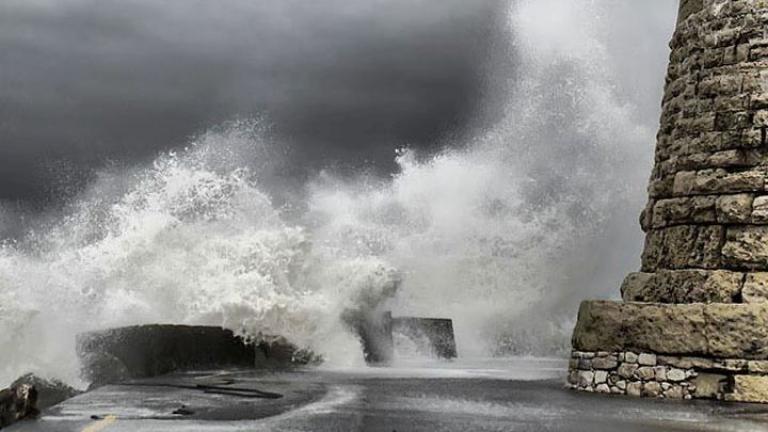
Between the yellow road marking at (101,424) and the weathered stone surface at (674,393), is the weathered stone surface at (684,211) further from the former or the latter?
the yellow road marking at (101,424)

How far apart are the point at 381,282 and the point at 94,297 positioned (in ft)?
16.9

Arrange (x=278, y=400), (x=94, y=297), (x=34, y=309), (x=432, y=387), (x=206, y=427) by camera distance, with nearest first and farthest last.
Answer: (x=206, y=427), (x=278, y=400), (x=432, y=387), (x=34, y=309), (x=94, y=297)

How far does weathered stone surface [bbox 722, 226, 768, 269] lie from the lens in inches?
456

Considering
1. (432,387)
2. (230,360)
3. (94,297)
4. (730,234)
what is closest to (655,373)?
(730,234)

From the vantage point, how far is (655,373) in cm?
1155

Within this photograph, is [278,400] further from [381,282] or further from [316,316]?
[381,282]

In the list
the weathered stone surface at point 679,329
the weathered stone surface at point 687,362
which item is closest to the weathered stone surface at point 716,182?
the weathered stone surface at point 679,329

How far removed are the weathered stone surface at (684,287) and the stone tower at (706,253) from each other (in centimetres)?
1

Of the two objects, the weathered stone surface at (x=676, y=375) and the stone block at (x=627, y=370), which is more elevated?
the stone block at (x=627, y=370)

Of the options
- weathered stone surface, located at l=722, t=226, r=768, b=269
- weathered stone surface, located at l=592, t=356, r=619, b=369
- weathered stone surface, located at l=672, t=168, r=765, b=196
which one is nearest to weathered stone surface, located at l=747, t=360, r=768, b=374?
weathered stone surface, located at l=722, t=226, r=768, b=269

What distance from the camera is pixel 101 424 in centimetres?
844

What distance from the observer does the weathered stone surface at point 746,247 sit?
11594 mm

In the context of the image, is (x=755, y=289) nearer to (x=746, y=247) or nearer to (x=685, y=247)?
(x=746, y=247)

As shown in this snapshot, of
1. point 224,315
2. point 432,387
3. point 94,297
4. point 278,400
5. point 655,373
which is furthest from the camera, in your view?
point 94,297
